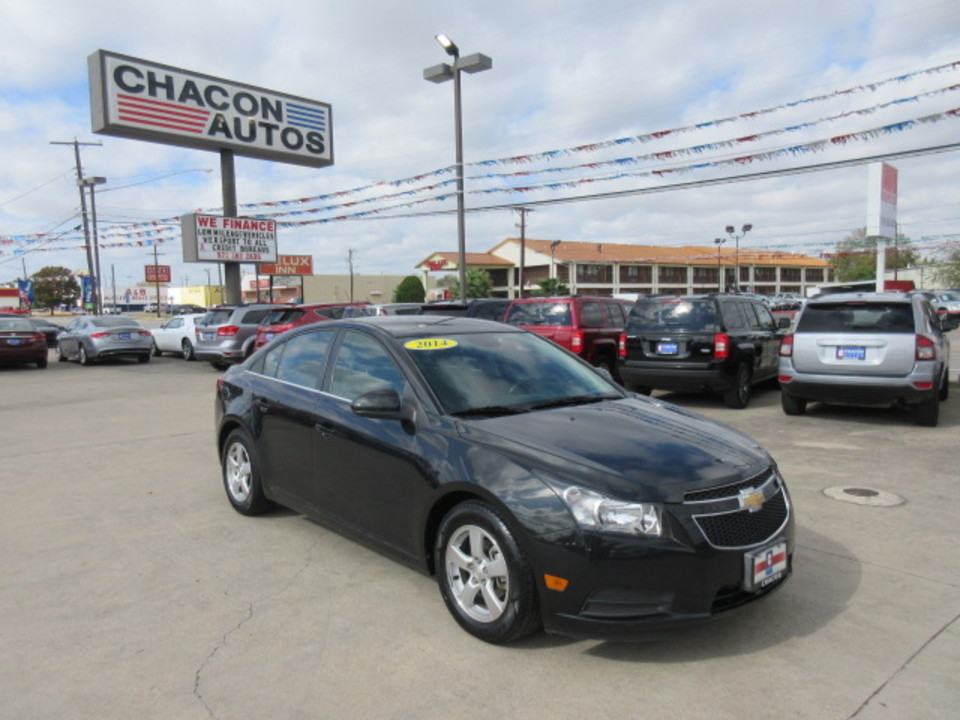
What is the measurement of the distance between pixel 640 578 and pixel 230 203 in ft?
80.1

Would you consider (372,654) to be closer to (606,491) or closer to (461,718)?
(461,718)

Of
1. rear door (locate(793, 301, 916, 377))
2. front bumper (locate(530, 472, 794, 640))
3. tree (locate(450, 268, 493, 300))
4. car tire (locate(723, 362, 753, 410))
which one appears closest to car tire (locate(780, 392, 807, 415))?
rear door (locate(793, 301, 916, 377))

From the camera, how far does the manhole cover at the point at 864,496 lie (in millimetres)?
5492

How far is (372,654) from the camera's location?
3.32m

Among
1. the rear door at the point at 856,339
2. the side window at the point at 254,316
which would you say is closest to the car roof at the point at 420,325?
the rear door at the point at 856,339

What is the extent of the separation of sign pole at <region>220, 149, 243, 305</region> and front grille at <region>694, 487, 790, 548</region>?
22890 millimetres

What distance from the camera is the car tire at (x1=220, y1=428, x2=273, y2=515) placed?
17.2ft

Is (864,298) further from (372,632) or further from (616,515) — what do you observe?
(372,632)

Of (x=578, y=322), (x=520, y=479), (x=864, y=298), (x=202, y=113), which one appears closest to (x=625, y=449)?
(x=520, y=479)

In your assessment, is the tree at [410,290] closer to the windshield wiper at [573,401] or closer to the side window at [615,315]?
the side window at [615,315]

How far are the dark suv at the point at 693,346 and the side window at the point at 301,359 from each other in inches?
249

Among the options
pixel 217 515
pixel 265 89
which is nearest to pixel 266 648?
pixel 217 515

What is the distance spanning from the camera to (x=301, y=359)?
504cm

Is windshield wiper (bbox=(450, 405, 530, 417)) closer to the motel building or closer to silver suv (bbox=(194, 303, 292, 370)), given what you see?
silver suv (bbox=(194, 303, 292, 370))
